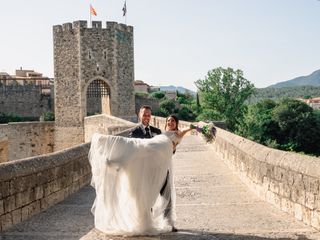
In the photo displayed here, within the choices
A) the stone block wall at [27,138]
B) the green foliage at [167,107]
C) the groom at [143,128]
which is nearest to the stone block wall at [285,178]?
the groom at [143,128]

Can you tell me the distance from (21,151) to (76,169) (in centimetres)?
2278

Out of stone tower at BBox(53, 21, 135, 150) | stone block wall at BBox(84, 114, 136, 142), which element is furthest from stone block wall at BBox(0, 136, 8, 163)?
stone block wall at BBox(84, 114, 136, 142)

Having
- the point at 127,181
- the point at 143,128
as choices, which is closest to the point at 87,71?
the point at 143,128

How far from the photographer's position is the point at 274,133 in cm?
5719

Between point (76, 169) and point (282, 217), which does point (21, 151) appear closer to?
point (76, 169)

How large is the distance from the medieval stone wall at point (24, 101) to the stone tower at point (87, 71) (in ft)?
64.5

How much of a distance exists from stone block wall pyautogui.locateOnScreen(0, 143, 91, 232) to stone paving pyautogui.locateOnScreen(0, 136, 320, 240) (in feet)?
0.43

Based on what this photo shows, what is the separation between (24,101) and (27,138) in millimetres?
19954

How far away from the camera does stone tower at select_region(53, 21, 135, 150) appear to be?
28.7 metres

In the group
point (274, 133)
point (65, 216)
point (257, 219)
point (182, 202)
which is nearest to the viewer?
point (257, 219)

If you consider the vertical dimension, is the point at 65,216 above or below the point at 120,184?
below

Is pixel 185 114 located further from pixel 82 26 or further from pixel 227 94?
pixel 82 26

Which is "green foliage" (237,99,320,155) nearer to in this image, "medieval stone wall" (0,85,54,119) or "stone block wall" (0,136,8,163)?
"medieval stone wall" (0,85,54,119)

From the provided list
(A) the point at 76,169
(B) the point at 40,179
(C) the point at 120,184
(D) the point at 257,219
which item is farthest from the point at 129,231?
(A) the point at 76,169
